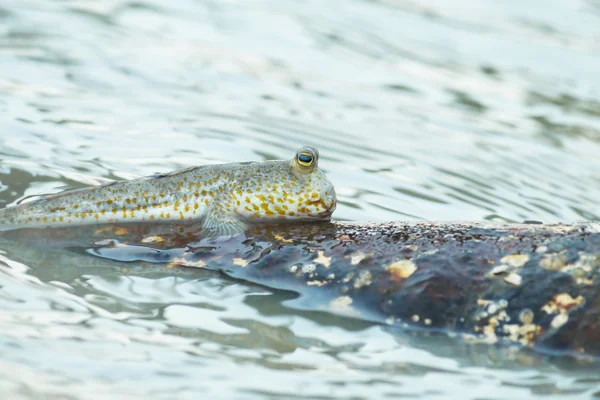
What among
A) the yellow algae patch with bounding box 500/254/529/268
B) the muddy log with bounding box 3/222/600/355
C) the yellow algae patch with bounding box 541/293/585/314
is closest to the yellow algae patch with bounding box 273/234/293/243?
the muddy log with bounding box 3/222/600/355

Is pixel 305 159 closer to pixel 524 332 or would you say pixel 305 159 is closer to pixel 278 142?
pixel 524 332

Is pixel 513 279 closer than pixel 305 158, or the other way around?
pixel 513 279

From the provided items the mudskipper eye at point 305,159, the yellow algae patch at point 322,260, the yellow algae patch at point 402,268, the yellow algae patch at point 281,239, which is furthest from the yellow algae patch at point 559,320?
the mudskipper eye at point 305,159

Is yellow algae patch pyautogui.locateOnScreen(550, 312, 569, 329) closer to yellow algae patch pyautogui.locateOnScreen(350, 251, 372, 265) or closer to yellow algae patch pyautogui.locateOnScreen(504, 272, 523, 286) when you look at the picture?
yellow algae patch pyautogui.locateOnScreen(504, 272, 523, 286)

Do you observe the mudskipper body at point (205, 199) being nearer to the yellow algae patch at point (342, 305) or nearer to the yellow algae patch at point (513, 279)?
the yellow algae patch at point (342, 305)

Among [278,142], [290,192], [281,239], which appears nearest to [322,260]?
[281,239]

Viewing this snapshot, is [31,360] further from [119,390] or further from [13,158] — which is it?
[13,158]
